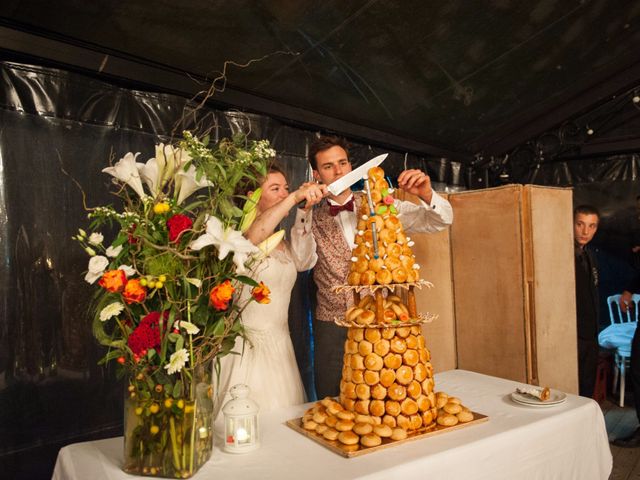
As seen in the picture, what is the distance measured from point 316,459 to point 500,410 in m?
0.67

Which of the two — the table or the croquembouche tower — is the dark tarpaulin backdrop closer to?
the croquembouche tower

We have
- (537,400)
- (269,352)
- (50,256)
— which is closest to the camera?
(537,400)

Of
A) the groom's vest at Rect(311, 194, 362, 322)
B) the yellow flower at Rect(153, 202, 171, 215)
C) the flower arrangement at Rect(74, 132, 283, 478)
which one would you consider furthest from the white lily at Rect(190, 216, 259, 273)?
the groom's vest at Rect(311, 194, 362, 322)

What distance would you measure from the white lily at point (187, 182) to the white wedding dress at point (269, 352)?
73 cm

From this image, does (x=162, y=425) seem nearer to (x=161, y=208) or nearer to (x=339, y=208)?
(x=161, y=208)

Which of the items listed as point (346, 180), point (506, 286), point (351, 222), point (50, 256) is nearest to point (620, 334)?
point (506, 286)

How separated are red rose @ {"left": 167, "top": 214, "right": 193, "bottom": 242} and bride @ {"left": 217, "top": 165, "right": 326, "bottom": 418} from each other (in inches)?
28.3

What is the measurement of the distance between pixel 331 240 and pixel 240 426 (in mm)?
1142

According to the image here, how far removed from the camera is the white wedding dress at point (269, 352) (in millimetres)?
2076

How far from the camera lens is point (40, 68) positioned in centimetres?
229

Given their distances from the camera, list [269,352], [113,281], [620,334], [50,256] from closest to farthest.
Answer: [113,281] < [269,352] < [50,256] < [620,334]

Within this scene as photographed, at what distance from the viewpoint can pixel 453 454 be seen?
4.47 ft

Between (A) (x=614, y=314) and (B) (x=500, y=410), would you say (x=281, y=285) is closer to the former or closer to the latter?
(B) (x=500, y=410)

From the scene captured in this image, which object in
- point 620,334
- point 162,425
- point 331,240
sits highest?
point 331,240
